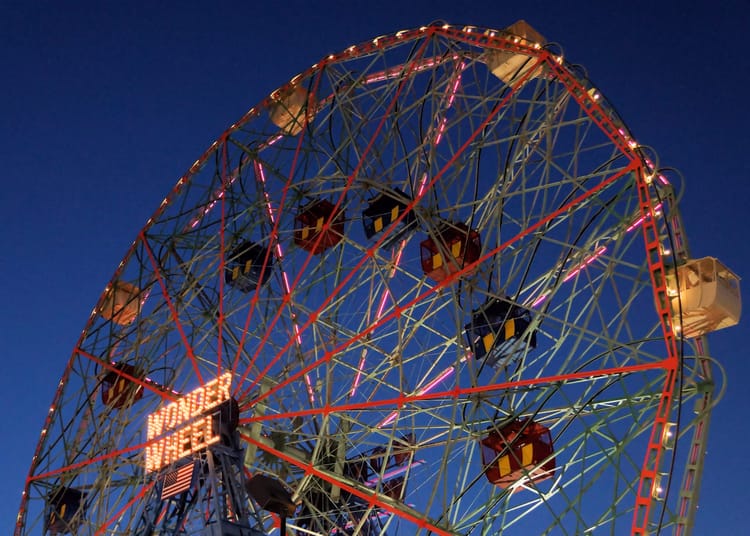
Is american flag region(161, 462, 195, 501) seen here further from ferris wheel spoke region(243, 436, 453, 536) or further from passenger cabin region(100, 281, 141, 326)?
passenger cabin region(100, 281, 141, 326)

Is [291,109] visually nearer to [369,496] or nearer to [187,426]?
[187,426]

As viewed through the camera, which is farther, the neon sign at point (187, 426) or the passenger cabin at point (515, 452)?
the neon sign at point (187, 426)

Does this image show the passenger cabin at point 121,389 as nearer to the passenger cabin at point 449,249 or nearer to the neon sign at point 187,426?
the neon sign at point 187,426

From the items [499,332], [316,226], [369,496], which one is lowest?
[369,496]

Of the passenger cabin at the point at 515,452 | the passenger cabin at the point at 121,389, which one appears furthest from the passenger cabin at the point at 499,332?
the passenger cabin at the point at 121,389

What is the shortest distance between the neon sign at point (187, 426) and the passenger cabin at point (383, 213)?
5.02 metres

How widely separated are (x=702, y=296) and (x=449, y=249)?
7.11 meters

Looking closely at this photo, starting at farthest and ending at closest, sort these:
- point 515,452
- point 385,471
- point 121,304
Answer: point 121,304 → point 385,471 → point 515,452

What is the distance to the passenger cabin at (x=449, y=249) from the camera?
21.8m

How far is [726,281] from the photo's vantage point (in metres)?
16.7

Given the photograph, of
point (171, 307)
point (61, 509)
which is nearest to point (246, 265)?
point (171, 307)

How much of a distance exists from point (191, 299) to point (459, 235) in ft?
28.2

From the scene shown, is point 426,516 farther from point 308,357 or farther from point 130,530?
point 130,530

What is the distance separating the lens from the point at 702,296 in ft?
52.9
